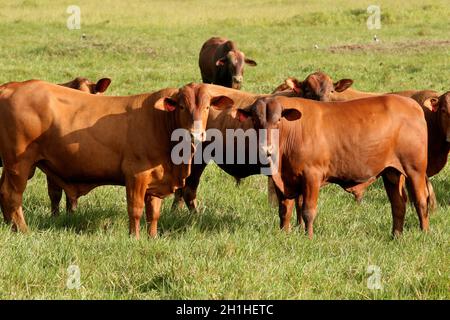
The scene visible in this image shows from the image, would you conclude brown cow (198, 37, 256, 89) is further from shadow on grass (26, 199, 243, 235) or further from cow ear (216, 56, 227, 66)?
shadow on grass (26, 199, 243, 235)

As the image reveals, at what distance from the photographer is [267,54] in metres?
23.8

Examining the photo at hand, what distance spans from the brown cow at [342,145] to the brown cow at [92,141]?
659mm

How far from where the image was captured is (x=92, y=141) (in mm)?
7008

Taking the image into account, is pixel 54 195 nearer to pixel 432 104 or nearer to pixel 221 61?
pixel 432 104

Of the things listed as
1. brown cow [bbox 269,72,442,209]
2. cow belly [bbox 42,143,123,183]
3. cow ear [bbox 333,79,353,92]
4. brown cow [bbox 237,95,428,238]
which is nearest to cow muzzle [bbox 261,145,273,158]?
brown cow [bbox 237,95,428,238]

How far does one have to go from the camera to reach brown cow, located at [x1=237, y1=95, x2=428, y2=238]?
714 cm

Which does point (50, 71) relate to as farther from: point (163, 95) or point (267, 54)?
point (163, 95)

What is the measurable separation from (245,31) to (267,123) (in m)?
25.5

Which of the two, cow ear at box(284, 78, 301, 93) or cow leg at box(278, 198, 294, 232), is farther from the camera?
cow ear at box(284, 78, 301, 93)

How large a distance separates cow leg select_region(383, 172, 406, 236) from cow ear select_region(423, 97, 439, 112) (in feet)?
3.53

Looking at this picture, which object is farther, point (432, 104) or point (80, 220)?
point (432, 104)

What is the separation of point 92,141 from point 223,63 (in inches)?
376

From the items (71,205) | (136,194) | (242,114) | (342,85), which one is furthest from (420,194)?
(71,205)
